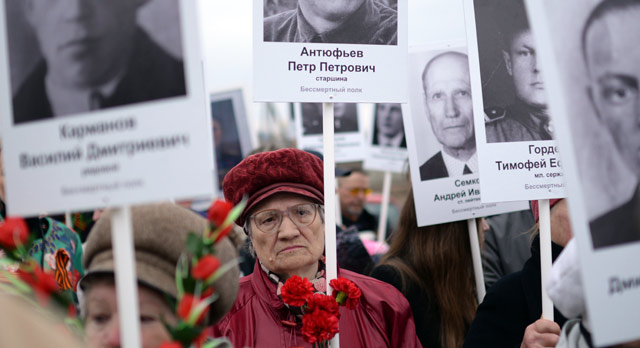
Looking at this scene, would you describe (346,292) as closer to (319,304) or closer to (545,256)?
(319,304)

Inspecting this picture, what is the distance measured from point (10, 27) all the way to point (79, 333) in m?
0.88

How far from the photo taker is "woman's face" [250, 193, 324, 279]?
10.6ft

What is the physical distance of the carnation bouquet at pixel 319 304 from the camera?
2.64 m

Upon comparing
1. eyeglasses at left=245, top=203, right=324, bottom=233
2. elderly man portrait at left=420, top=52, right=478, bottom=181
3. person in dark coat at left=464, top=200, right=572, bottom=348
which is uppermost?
elderly man portrait at left=420, top=52, right=478, bottom=181

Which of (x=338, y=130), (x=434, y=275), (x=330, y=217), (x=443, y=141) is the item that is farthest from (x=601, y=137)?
(x=338, y=130)

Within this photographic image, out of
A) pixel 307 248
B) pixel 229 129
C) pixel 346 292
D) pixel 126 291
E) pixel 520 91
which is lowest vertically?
pixel 346 292

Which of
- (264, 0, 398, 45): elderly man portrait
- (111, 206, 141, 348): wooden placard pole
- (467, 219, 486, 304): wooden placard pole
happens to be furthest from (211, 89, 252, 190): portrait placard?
(111, 206, 141, 348): wooden placard pole

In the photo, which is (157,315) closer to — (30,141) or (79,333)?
(79,333)

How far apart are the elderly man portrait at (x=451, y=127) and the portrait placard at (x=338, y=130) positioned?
11.2 ft

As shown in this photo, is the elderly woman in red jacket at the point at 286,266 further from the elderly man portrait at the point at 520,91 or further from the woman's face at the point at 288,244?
the elderly man portrait at the point at 520,91

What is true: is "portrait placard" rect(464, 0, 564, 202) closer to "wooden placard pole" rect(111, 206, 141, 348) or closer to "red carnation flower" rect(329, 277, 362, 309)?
"red carnation flower" rect(329, 277, 362, 309)

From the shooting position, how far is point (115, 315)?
196 cm

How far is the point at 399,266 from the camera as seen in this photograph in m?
3.81

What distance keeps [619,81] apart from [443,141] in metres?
2.23
